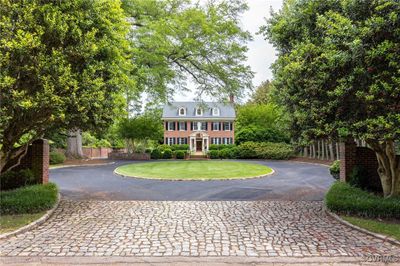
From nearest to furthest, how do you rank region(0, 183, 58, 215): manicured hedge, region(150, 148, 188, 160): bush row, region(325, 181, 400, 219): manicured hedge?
region(325, 181, 400, 219): manicured hedge → region(0, 183, 58, 215): manicured hedge → region(150, 148, 188, 160): bush row

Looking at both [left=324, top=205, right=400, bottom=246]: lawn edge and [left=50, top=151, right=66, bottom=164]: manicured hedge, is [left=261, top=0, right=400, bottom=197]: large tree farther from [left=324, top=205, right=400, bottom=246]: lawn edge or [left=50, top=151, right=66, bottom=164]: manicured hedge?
[left=50, top=151, right=66, bottom=164]: manicured hedge

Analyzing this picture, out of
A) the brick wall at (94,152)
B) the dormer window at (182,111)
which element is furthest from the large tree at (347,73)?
the dormer window at (182,111)

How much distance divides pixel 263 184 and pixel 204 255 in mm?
8511

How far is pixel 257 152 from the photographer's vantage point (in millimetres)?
32562

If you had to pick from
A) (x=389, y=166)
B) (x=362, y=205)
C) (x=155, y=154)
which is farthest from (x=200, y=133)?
(x=362, y=205)

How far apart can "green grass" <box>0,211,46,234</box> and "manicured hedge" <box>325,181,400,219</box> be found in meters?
7.36

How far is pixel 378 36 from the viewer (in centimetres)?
603

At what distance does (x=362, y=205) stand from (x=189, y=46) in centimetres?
1689

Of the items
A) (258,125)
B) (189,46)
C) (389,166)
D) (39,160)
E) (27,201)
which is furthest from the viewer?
(258,125)

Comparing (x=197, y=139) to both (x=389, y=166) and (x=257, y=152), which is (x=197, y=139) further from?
(x=389, y=166)

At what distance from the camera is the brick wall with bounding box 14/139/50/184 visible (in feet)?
31.3

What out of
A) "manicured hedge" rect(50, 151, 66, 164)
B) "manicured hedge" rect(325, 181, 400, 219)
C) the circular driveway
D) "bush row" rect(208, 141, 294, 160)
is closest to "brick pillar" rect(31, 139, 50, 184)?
the circular driveway

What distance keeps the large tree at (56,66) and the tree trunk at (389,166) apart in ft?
24.0

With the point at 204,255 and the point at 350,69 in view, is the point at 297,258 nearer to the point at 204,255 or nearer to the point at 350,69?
the point at 204,255
